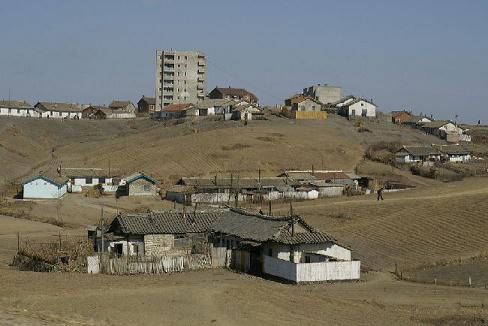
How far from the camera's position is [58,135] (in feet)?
275

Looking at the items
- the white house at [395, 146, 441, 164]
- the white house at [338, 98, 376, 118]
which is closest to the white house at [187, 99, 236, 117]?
the white house at [338, 98, 376, 118]

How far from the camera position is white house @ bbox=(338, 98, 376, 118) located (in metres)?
88.3

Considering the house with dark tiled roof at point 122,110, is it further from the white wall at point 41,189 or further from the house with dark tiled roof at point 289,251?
the house with dark tiled roof at point 289,251

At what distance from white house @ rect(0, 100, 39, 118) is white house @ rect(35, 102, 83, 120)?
187cm

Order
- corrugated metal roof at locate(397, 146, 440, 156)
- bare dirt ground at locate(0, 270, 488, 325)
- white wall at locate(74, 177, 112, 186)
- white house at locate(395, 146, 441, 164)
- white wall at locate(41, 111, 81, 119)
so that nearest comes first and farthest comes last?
1. bare dirt ground at locate(0, 270, 488, 325)
2. white wall at locate(74, 177, 112, 186)
3. white house at locate(395, 146, 441, 164)
4. corrugated metal roof at locate(397, 146, 440, 156)
5. white wall at locate(41, 111, 81, 119)

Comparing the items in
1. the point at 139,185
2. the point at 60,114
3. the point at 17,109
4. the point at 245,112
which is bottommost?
the point at 139,185

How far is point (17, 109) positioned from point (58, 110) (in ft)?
26.2

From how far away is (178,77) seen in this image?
11781 centimetres

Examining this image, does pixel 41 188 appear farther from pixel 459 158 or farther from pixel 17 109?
pixel 17 109

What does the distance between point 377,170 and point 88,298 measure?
1669 inches

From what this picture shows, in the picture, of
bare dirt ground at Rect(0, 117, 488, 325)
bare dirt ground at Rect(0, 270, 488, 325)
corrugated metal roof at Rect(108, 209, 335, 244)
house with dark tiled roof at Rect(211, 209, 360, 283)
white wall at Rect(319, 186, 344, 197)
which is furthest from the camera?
white wall at Rect(319, 186, 344, 197)

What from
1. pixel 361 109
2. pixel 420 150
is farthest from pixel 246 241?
pixel 361 109

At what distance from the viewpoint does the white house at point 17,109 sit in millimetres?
96125

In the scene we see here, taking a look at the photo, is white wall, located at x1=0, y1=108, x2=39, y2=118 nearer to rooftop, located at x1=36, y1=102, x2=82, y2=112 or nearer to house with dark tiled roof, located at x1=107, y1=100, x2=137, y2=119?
rooftop, located at x1=36, y1=102, x2=82, y2=112
